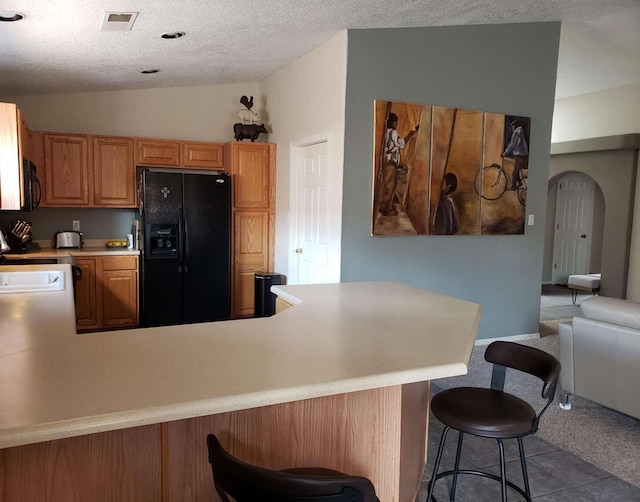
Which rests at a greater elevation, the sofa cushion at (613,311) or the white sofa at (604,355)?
the sofa cushion at (613,311)

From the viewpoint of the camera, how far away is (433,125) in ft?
14.8

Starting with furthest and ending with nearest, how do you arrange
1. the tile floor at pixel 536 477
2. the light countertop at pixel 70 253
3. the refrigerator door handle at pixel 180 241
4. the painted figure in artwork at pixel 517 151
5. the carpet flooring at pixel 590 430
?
the refrigerator door handle at pixel 180 241 → the painted figure in artwork at pixel 517 151 → the light countertop at pixel 70 253 → the carpet flooring at pixel 590 430 → the tile floor at pixel 536 477

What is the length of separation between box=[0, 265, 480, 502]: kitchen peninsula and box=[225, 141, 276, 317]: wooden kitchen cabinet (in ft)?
12.1

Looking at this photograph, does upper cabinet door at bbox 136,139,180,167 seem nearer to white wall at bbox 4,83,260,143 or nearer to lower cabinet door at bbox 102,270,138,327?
white wall at bbox 4,83,260,143

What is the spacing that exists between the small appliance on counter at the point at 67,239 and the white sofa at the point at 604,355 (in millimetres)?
4711

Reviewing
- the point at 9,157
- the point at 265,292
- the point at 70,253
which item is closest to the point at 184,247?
the point at 265,292

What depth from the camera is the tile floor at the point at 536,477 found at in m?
2.36

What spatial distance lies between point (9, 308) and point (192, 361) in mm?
1304

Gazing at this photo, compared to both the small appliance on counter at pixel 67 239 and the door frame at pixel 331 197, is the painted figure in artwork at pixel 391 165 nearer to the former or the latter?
the door frame at pixel 331 197

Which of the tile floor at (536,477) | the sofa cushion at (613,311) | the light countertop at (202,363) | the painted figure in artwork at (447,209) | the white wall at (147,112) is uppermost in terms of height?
the white wall at (147,112)

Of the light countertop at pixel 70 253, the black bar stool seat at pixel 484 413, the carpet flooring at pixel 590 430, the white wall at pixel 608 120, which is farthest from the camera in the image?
the white wall at pixel 608 120

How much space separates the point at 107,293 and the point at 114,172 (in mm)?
1276

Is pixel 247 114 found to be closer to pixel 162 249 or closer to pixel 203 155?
pixel 203 155

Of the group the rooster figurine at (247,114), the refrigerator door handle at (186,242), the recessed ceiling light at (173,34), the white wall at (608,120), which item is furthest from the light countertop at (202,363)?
the white wall at (608,120)
